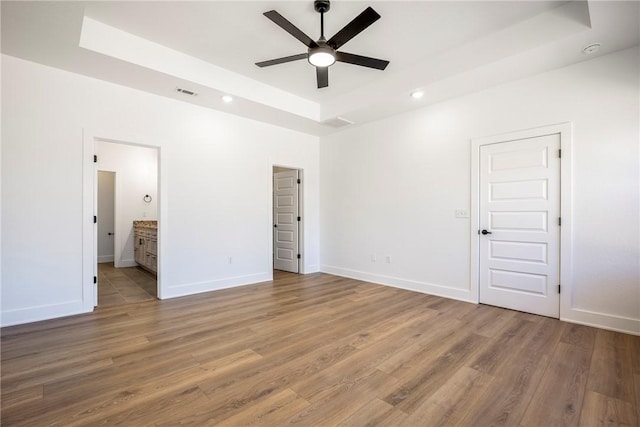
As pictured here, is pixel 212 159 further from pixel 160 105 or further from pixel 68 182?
pixel 68 182

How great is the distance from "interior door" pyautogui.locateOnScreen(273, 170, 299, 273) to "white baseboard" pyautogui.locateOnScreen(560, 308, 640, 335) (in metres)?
4.39

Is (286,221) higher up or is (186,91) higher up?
(186,91)

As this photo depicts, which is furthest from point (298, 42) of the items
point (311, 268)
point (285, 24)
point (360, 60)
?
point (311, 268)

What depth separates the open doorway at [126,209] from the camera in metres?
6.23

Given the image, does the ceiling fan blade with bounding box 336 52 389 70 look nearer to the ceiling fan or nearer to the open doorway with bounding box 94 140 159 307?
the ceiling fan

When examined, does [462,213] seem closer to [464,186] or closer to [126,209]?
A: [464,186]

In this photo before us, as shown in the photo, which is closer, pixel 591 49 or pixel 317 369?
pixel 317 369

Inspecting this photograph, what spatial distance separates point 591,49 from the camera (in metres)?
3.00

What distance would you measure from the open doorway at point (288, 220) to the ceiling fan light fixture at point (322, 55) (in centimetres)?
334

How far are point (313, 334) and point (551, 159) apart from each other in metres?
3.37

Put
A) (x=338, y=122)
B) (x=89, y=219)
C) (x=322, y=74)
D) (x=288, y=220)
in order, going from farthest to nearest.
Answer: (x=288, y=220) → (x=338, y=122) → (x=89, y=219) → (x=322, y=74)

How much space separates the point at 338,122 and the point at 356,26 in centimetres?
281

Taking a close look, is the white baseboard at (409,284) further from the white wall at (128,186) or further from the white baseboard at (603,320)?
the white wall at (128,186)

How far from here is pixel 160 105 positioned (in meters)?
4.18
